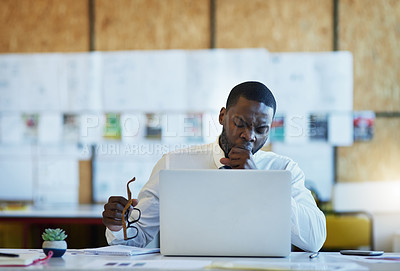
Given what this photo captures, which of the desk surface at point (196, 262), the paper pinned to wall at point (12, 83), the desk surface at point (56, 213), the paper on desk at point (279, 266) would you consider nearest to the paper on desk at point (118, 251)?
the desk surface at point (196, 262)

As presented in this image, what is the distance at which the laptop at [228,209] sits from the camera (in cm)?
212

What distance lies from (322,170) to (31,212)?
8.48ft

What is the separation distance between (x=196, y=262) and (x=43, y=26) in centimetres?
442

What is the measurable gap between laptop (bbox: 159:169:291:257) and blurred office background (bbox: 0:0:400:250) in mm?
3528

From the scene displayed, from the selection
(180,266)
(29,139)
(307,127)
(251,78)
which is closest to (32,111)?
(29,139)

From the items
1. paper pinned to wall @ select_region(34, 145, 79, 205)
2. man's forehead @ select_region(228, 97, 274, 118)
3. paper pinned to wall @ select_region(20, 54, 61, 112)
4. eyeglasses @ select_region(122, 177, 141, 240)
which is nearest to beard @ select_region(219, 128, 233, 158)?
man's forehead @ select_region(228, 97, 274, 118)

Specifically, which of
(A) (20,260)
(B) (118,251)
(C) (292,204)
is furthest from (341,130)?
(A) (20,260)

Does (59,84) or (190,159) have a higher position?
(59,84)

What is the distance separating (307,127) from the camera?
Answer: 18.8 feet

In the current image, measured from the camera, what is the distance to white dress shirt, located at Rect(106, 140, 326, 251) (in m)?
2.51

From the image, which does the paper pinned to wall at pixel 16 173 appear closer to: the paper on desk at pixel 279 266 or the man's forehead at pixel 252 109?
the man's forehead at pixel 252 109

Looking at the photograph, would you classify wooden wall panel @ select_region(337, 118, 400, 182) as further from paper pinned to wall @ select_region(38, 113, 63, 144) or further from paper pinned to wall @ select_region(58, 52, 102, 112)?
paper pinned to wall @ select_region(38, 113, 63, 144)

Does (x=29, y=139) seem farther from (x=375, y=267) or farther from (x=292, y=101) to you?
(x=375, y=267)

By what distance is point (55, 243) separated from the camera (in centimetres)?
225
